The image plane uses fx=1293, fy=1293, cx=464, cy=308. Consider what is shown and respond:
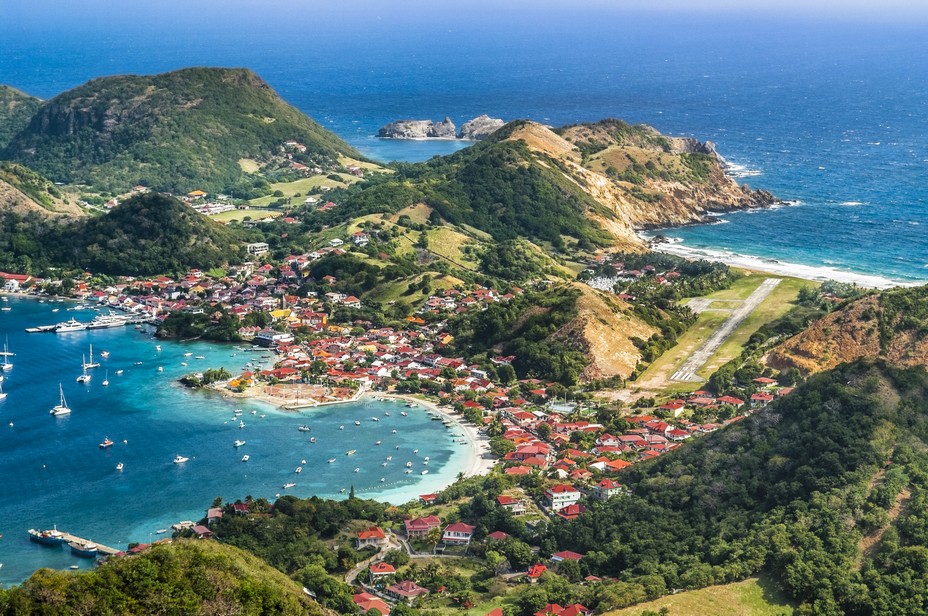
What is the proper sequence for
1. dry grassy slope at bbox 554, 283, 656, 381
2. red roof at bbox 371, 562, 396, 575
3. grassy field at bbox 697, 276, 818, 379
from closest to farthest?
red roof at bbox 371, 562, 396, 575, dry grassy slope at bbox 554, 283, 656, 381, grassy field at bbox 697, 276, 818, 379

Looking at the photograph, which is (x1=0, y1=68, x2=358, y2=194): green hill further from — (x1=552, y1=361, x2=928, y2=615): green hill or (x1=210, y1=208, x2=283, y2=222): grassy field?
(x1=552, y1=361, x2=928, y2=615): green hill

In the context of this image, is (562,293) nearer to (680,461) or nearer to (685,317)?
(685,317)

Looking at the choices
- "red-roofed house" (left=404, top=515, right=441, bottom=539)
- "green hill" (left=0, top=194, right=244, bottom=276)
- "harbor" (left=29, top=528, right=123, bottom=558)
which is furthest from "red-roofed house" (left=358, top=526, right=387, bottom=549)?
"green hill" (left=0, top=194, right=244, bottom=276)

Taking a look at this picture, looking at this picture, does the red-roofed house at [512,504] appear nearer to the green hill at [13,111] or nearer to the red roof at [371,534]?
the red roof at [371,534]

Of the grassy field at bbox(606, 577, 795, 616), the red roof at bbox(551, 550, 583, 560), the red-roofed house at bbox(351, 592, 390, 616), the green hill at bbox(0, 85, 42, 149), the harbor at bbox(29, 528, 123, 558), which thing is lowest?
the harbor at bbox(29, 528, 123, 558)

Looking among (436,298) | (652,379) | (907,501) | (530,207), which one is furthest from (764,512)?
(530,207)
